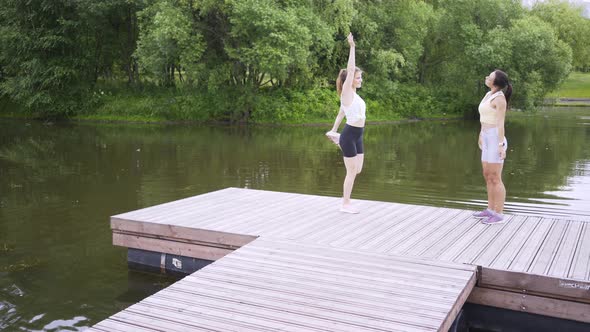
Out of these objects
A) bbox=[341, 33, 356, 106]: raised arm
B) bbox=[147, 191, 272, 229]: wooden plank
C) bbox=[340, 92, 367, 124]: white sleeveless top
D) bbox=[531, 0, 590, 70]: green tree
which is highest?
bbox=[531, 0, 590, 70]: green tree

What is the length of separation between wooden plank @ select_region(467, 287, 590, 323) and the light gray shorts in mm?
2050

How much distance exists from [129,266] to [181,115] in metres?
24.2

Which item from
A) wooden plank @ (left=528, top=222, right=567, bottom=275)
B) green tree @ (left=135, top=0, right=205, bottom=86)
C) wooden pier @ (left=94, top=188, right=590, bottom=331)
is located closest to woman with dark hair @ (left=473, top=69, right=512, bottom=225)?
wooden pier @ (left=94, top=188, right=590, bottom=331)

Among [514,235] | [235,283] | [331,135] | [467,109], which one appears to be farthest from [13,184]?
[467,109]

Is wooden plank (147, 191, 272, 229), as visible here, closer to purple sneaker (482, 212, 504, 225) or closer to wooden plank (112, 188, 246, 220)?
wooden plank (112, 188, 246, 220)

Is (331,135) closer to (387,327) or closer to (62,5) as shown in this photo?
(387,327)

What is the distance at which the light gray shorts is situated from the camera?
22.6 feet

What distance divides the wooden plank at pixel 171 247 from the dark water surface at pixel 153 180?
1.11 feet

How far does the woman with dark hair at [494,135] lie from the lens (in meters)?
6.78

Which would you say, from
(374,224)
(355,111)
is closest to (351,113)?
(355,111)

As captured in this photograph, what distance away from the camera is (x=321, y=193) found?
1203 centimetres

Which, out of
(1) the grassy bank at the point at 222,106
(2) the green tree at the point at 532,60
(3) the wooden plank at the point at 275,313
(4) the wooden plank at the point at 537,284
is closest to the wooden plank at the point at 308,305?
(3) the wooden plank at the point at 275,313

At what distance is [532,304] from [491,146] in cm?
229

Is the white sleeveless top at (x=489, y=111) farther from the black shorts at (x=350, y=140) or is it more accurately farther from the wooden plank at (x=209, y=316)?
the wooden plank at (x=209, y=316)
